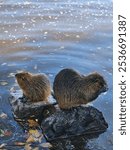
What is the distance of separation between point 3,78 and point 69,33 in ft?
1.34

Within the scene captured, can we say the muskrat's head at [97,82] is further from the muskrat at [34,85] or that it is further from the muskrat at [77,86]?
the muskrat at [34,85]

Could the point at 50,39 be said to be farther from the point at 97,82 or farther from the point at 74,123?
the point at 74,123

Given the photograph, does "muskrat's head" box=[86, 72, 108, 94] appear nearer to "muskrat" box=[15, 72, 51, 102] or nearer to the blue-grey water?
the blue-grey water

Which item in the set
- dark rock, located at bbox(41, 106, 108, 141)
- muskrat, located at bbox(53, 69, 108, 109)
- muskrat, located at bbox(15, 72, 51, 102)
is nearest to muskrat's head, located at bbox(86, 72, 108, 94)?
muskrat, located at bbox(53, 69, 108, 109)

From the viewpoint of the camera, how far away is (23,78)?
2.08 metres

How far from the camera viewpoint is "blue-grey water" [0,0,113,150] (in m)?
2.10

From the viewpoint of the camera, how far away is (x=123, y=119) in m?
2.08

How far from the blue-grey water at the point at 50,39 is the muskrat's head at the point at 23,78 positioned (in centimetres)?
3

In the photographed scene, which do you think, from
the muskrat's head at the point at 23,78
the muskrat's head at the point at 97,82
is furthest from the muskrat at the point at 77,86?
the muskrat's head at the point at 23,78

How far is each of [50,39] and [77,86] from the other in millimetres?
281

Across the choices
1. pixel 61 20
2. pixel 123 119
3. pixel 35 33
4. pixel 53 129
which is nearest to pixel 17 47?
pixel 35 33

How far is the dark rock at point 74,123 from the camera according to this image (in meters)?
2.06

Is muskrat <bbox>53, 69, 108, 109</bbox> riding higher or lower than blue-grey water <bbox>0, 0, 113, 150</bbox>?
lower

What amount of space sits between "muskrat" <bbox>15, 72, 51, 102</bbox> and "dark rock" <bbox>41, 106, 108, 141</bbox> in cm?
12
